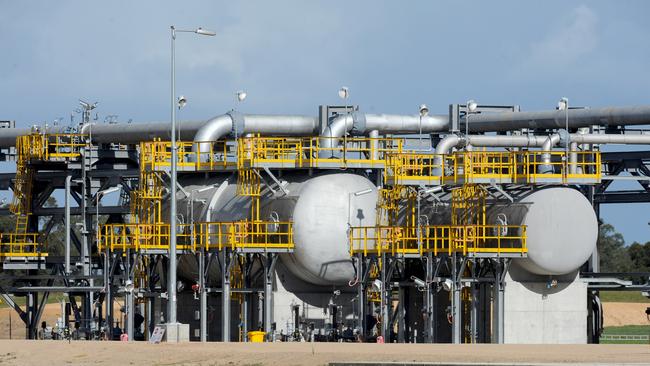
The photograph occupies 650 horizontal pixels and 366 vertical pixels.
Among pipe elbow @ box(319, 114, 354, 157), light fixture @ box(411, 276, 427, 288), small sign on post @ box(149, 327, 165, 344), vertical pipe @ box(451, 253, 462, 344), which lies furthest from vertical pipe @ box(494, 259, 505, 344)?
small sign on post @ box(149, 327, 165, 344)

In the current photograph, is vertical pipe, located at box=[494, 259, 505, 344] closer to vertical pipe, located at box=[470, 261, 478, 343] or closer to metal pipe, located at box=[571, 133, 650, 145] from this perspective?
vertical pipe, located at box=[470, 261, 478, 343]

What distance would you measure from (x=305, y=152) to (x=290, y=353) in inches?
669

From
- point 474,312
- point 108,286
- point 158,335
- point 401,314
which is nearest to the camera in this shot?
point 158,335

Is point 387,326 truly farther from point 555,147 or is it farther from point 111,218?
point 111,218

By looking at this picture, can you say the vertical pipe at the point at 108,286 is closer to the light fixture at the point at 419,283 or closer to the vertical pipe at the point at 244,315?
the vertical pipe at the point at 244,315

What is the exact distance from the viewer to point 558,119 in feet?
217

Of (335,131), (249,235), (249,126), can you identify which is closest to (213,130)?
(249,126)

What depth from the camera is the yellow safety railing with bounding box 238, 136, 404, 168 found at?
6212 cm

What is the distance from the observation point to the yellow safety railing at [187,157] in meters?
64.4

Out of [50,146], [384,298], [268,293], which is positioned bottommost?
[384,298]

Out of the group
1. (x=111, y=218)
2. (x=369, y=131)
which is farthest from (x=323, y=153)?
(x=111, y=218)

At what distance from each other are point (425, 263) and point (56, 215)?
22808mm

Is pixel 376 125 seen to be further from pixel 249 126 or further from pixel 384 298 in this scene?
pixel 384 298

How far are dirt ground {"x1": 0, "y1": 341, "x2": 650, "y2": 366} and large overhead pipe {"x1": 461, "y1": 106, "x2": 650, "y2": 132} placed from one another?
602 inches
